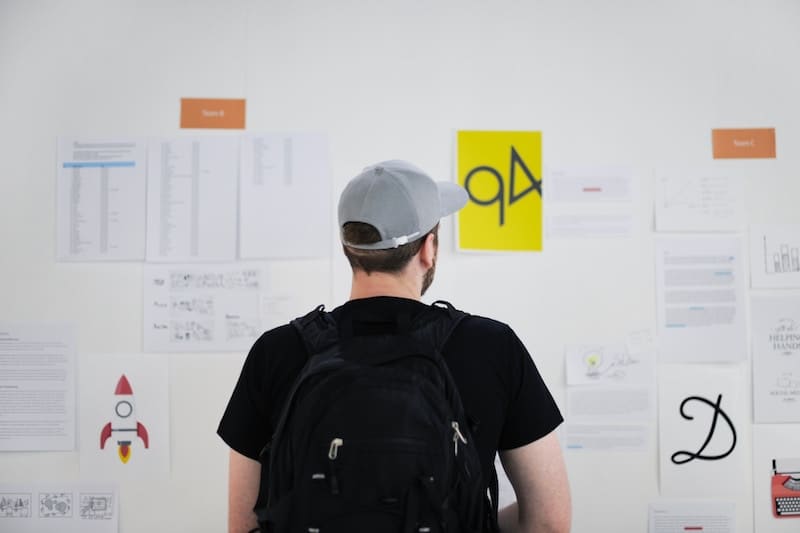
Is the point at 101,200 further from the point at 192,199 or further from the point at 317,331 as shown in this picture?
the point at 317,331

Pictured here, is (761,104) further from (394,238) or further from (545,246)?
(394,238)

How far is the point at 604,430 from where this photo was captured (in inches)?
56.7

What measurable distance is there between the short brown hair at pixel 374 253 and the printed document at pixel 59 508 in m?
1.01

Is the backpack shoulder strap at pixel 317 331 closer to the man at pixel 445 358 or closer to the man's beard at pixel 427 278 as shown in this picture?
the man at pixel 445 358

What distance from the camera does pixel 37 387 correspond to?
1.44 metres

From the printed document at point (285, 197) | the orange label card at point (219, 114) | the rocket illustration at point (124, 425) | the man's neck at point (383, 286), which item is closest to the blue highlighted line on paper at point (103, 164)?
the orange label card at point (219, 114)

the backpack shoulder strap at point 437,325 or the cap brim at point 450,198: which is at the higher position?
the cap brim at point 450,198

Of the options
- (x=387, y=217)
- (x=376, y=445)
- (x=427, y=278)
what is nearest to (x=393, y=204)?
(x=387, y=217)

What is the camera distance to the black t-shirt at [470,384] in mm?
832

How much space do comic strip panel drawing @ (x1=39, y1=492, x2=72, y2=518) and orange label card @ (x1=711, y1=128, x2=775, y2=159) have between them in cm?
183

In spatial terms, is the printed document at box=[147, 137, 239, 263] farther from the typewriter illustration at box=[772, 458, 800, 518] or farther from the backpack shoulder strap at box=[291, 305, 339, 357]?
the typewriter illustration at box=[772, 458, 800, 518]

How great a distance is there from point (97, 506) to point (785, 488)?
5.58 feet

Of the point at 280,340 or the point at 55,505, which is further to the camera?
the point at 55,505

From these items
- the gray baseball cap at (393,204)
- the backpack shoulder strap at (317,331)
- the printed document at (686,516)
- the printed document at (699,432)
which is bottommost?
the printed document at (686,516)
